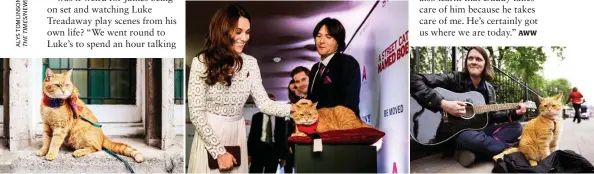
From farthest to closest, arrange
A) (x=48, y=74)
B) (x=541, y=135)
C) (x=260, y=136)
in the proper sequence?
1. (x=260, y=136)
2. (x=541, y=135)
3. (x=48, y=74)

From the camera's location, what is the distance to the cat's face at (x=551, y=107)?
559cm

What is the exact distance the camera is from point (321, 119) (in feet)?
18.6

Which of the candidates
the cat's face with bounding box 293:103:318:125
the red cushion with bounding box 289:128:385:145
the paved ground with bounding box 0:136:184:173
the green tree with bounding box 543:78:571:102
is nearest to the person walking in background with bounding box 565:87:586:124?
the green tree with bounding box 543:78:571:102

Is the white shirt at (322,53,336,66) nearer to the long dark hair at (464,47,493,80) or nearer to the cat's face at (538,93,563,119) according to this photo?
the long dark hair at (464,47,493,80)

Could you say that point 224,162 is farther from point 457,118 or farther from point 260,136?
point 457,118

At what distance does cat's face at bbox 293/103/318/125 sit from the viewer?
566 cm

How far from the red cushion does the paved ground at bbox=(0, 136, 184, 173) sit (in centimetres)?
91

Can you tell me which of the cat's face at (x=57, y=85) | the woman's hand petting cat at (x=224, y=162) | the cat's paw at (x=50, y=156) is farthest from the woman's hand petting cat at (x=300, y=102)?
the cat's paw at (x=50, y=156)

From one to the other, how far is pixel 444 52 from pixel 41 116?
2.98 metres

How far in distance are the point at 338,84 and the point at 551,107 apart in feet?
5.22

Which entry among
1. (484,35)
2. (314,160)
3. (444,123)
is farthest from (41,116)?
(484,35)

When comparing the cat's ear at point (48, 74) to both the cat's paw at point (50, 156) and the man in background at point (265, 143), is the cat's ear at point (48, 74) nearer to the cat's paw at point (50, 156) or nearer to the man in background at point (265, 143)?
the cat's paw at point (50, 156)

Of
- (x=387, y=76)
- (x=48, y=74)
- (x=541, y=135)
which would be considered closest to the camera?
(x=48, y=74)

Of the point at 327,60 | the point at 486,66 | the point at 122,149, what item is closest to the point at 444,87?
the point at 486,66
